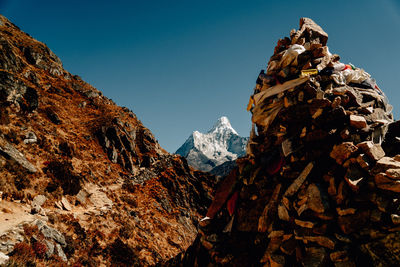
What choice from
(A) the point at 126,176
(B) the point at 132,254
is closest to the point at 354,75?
(B) the point at 132,254

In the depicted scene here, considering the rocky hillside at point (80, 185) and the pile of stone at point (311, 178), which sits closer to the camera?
the pile of stone at point (311, 178)

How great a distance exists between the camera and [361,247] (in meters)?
4.58

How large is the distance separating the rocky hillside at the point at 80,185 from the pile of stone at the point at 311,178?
778 cm

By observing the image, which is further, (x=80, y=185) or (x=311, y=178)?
(x=80, y=185)

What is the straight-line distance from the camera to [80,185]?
745 inches

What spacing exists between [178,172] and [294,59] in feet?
107

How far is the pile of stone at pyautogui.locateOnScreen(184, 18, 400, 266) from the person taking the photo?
4789 mm

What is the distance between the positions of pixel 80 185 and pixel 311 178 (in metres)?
20.0

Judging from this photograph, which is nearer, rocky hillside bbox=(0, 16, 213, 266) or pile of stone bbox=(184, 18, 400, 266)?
pile of stone bbox=(184, 18, 400, 266)

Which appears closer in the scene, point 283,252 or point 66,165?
point 283,252

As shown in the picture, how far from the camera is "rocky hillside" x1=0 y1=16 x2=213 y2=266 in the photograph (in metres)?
11.4

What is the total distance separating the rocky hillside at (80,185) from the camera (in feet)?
37.5

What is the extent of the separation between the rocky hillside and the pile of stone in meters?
7.78

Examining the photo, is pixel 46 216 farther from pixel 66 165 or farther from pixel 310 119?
pixel 310 119
